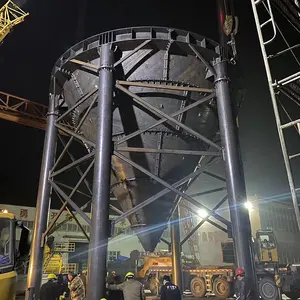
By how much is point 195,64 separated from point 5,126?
20356mm

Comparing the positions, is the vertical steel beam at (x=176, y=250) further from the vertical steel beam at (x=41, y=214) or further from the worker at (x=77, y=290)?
the vertical steel beam at (x=41, y=214)

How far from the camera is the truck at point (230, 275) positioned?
15086mm

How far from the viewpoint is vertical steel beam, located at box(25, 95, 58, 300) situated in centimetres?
809

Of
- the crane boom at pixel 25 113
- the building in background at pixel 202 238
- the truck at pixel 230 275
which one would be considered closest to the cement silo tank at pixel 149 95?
the truck at pixel 230 275

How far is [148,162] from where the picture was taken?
8203 millimetres

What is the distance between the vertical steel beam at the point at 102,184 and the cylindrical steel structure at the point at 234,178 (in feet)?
8.57

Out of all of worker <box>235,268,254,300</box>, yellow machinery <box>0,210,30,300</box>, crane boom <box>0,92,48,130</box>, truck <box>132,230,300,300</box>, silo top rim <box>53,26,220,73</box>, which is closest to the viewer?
yellow machinery <box>0,210,30,300</box>

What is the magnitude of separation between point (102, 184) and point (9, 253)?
2.28 m

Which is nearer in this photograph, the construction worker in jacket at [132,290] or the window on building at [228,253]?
the construction worker in jacket at [132,290]

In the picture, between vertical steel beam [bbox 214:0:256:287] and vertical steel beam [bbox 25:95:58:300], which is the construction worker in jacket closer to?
vertical steel beam [bbox 214:0:256:287]

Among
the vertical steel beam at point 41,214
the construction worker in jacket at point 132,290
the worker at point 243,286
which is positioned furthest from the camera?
the vertical steel beam at point 41,214

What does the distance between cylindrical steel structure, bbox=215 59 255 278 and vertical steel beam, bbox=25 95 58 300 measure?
4.92m

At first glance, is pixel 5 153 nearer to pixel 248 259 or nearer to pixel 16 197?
pixel 16 197

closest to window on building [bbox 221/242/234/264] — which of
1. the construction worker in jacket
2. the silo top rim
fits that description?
the construction worker in jacket
